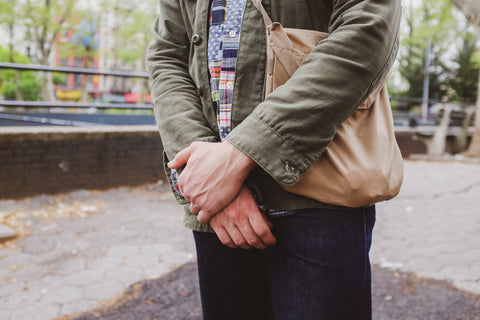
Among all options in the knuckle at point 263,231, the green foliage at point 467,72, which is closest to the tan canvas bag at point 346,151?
the knuckle at point 263,231

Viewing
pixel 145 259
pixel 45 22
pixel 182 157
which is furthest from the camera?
pixel 45 22

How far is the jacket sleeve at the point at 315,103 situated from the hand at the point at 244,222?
0.35 feet

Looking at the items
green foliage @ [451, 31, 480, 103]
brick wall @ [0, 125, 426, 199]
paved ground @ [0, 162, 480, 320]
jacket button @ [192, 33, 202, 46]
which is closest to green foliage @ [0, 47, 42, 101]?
brick wall @ [0, 125, 426, 199]

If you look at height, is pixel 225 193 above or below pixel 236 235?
above

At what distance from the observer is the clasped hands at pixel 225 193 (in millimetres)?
881

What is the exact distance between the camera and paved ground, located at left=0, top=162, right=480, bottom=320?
2.76 meters

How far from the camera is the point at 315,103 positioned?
0.85 m

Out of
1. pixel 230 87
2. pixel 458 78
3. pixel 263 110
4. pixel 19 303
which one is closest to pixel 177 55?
pixel 230 87

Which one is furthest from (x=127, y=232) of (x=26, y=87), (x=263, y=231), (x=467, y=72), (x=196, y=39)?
(x=26, y=87)

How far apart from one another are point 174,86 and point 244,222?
501 millimetres

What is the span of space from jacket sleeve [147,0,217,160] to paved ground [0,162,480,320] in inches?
75.9

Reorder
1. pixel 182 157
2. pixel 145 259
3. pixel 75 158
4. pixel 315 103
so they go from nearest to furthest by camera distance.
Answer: pixel 315 103 → pixel 182 157 → pixel 145 259 → pixel 75 158

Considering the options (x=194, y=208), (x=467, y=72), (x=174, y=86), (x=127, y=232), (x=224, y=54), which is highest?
(x=224, y=54)

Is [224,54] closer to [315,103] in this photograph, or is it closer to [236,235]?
[315,103]
